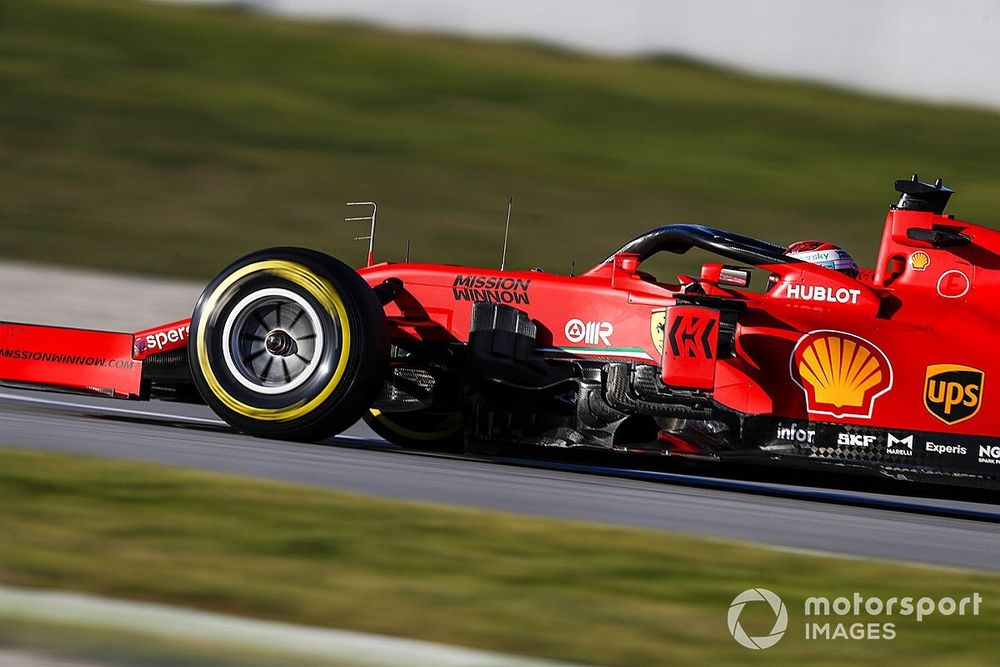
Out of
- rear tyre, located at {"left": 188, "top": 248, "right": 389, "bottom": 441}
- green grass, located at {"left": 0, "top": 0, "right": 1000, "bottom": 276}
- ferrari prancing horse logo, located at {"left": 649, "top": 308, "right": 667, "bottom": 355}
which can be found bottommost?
rear tyre, located at {"left": 188, "top": 248, "right": 389, "bottom": 441}

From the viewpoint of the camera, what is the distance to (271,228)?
14305 mm

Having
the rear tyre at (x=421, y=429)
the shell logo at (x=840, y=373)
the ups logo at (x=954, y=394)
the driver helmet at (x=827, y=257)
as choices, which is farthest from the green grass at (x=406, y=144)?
the ups logo at (x=954, y=394)

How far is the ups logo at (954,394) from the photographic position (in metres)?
6.27

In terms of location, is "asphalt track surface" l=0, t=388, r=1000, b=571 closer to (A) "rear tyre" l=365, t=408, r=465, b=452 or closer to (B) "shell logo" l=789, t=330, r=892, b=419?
(A) "rear tyre" l=365, t=408, r=465, b=452

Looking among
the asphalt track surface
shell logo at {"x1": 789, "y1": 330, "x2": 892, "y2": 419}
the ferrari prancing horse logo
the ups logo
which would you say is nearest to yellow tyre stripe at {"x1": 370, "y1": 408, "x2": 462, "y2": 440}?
the asphalt track surface

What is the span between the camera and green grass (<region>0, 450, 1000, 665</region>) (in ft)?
12.6

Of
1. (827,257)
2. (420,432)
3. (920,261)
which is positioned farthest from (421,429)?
(920,261)

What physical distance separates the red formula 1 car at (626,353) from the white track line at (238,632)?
269cm

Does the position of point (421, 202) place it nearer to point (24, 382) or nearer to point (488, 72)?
point (488, 72)

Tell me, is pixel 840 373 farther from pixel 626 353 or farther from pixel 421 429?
pixel 421 429

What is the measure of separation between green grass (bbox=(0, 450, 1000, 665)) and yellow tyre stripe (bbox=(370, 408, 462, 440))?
6.08 ft

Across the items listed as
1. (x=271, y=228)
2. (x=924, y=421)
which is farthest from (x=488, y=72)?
(x=924, y=421)

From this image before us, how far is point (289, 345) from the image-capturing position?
6.51 m

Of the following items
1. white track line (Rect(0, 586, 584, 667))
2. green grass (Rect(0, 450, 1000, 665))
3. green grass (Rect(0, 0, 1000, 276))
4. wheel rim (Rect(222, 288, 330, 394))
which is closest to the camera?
white track line (Rect(0, 586, 584, 667))
